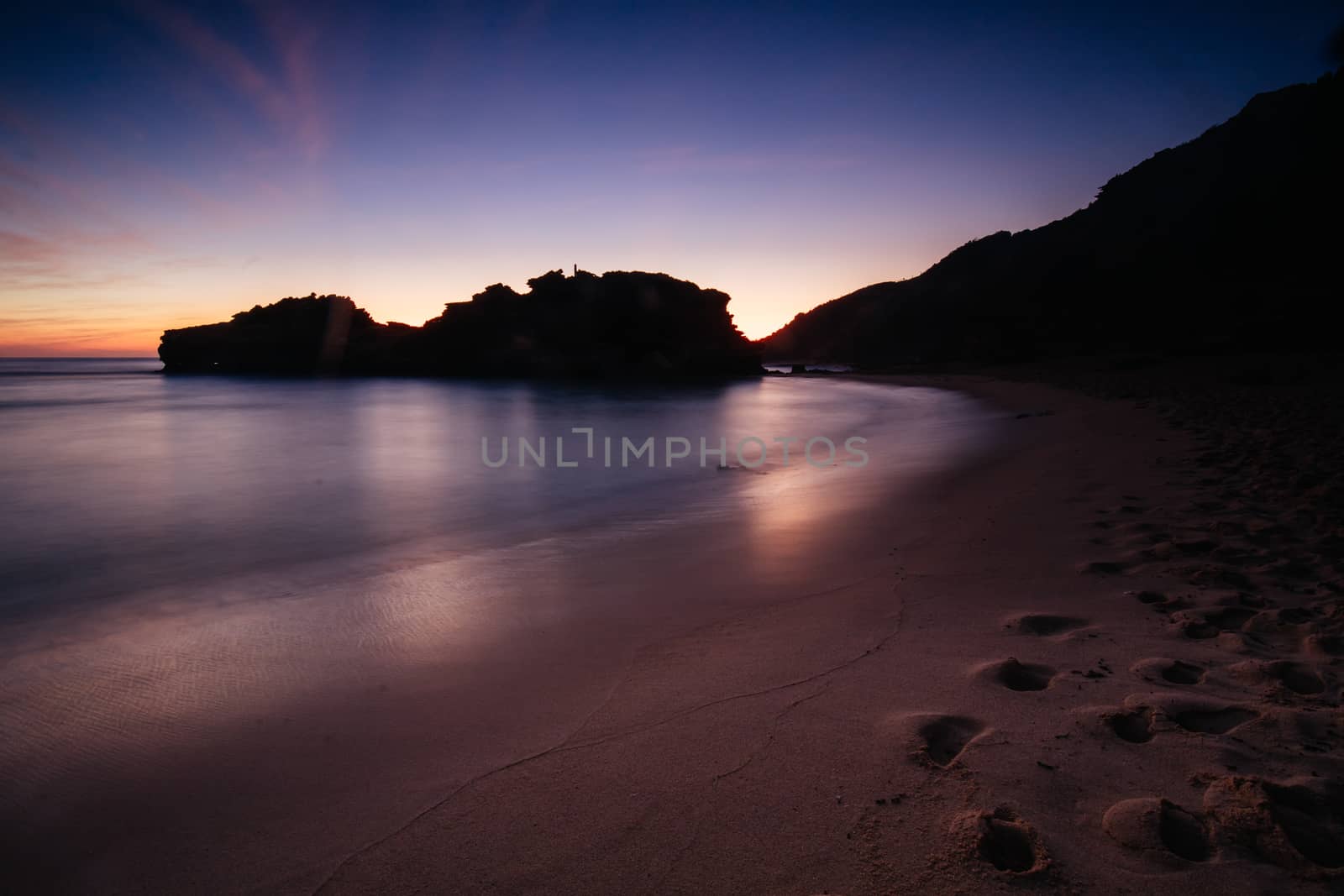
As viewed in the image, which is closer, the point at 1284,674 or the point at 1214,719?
the point at 1214,719

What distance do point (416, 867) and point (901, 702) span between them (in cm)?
187

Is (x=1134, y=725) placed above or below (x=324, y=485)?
above

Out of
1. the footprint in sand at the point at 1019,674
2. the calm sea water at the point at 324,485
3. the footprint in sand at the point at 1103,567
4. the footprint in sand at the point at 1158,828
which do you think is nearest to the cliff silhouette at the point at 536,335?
the calm sea water at the point at 324,485

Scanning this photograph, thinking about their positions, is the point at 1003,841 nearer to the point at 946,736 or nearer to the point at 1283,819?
the point at 946,736

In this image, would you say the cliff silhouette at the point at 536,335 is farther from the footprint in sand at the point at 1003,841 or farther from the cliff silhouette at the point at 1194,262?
the footprint in sand at the point at 1003,841

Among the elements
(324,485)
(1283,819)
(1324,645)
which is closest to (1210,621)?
(1324,645)

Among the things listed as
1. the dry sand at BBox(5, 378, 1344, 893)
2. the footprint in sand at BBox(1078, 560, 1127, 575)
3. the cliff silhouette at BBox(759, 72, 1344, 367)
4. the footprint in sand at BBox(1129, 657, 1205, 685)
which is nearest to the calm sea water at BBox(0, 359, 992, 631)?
the dry sand at BBox(5, 378, 1344, 893)

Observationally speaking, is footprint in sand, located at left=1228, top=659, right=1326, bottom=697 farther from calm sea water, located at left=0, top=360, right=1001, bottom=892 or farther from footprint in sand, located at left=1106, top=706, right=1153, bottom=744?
calm sea water, located at left=0, top=360, right=1001, bottom=892

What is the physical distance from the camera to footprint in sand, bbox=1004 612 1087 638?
3.17m

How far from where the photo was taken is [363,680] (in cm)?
323

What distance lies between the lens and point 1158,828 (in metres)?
1.73

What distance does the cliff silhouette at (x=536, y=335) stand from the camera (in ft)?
220

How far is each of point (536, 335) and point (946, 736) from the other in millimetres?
68310

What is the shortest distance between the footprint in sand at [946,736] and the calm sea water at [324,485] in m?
4.78
